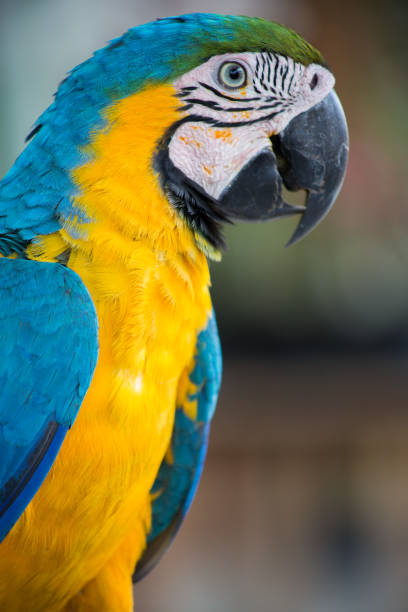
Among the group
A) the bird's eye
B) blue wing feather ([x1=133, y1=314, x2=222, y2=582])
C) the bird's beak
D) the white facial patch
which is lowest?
blue wing feather ([x1=133, y1=314, x2=222, y2=582])

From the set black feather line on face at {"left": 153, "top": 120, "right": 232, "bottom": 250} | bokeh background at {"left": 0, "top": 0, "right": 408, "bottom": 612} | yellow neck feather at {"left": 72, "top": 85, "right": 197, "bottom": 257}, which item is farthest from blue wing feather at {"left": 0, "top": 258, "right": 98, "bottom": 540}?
bokeh background at {"left": 0, "top": 0, "right": 408, "bottom": 612}

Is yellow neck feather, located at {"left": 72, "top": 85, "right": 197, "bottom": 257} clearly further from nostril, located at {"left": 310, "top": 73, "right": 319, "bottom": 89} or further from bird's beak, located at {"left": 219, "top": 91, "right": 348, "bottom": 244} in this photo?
nostril, located at {"left": 310, "top": 73, "right": 319, "bottom": 89}

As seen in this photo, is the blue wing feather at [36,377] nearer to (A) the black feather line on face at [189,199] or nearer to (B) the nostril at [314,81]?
(A) the black feather line on face at [189,199]

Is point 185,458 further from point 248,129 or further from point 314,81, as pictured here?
point 314,81

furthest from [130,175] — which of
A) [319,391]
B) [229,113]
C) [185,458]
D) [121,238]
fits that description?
[319,391]

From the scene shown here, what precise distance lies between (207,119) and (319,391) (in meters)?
2.21

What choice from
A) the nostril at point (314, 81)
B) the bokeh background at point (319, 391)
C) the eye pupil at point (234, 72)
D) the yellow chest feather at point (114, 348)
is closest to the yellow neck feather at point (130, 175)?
the yellow chest feather at point (114, 348)

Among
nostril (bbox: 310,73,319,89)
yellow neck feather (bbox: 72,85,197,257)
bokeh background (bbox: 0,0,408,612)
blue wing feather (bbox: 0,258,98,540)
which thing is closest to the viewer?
blue wing feather (bbox: 0,258,98,540)

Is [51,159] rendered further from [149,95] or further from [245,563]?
[245,563]

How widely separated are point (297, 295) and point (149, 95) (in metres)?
2.34

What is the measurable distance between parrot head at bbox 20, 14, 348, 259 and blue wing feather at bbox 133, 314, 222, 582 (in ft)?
0.72

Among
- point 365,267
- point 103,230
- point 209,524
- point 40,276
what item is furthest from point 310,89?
point 209,524

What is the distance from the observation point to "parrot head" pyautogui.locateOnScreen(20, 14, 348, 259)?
117 cm

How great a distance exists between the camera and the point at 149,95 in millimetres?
1183
